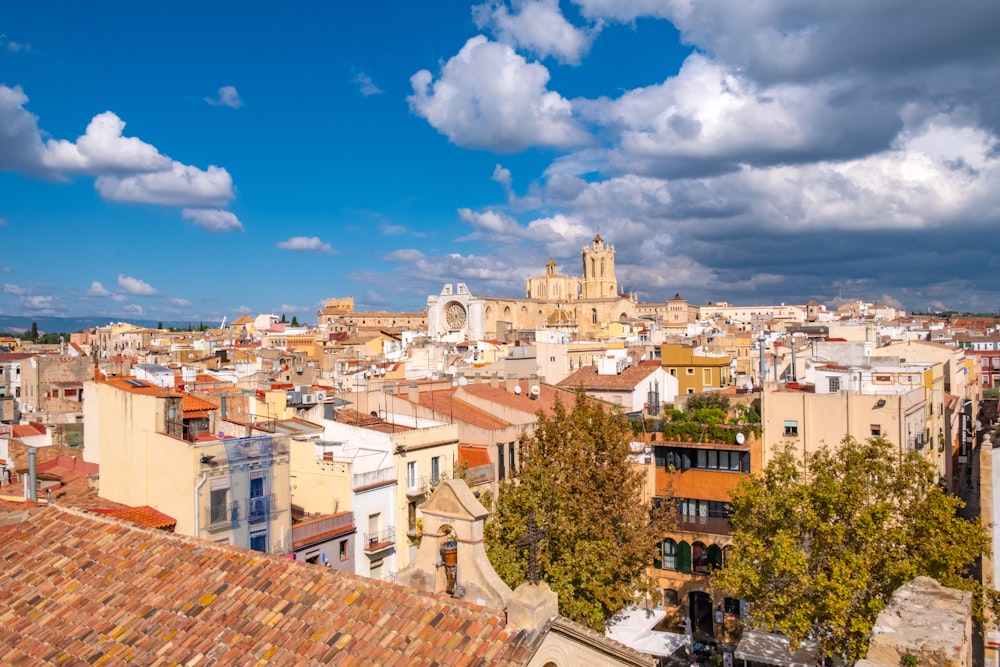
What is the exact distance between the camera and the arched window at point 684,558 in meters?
26.8

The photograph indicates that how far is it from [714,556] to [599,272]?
15547cm

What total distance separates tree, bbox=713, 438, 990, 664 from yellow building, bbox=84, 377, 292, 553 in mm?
10935

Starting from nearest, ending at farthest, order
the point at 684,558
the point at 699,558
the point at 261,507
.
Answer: the point at 261,507 < the point at 699,558 < the point at 684,558

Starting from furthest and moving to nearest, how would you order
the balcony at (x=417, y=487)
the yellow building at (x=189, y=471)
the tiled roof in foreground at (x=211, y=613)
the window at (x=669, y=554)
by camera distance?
the window at (x=669, y=554), the balcony at (x=417, y=487), the yellow building at (x=189, y=471), the tiled roof in foreground at (x=211, y=613)

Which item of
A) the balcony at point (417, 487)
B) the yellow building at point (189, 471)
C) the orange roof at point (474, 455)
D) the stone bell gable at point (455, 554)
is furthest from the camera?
the orange roof at point (474, 455)

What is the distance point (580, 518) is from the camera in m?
20.2

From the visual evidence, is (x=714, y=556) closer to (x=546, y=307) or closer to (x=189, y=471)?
(x=189, y=471)

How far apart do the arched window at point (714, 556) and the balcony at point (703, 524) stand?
19.0 inches

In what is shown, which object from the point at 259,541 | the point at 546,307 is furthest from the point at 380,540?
the point at 546,307

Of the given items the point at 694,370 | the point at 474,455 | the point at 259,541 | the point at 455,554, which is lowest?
the point at 259,541

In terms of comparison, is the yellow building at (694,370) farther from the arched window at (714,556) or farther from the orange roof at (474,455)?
the orange roof at (474,455)

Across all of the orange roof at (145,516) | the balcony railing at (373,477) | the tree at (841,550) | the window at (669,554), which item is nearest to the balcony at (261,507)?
the orange roof at (145,516)

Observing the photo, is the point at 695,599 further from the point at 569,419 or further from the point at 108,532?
the point at 108,532

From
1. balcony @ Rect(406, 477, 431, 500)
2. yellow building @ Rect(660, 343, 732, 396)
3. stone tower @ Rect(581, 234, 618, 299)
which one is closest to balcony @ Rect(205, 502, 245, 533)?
balcony @ Rect(406, 477, 431, 500)
